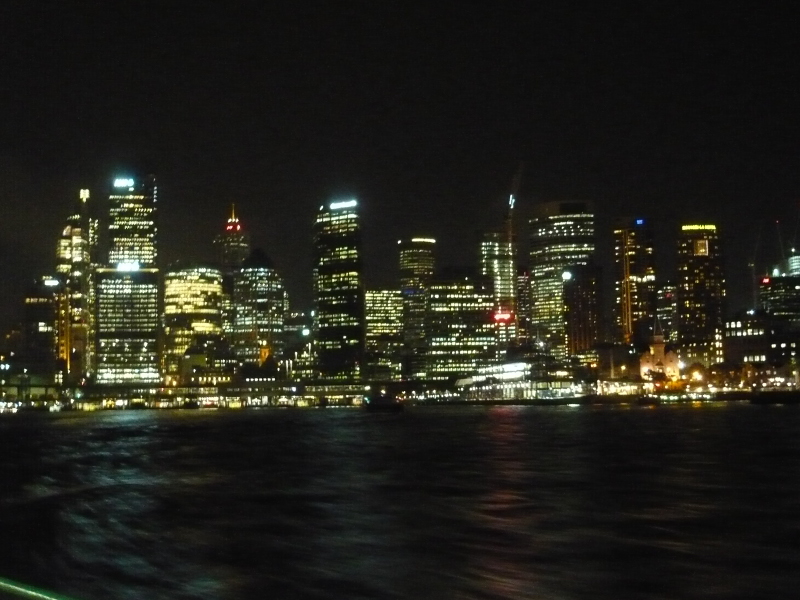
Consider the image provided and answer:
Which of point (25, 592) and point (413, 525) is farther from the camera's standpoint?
point (413, 525)

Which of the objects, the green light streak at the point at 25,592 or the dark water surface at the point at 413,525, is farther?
the dark water surface at the point at 413,525

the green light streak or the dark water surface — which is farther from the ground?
the green light streak

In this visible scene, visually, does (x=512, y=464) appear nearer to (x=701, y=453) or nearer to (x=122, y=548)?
(x=701, y=453)

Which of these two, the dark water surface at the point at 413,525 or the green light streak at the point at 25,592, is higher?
the green light streak at the point at 25,592

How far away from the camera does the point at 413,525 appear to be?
27109mm

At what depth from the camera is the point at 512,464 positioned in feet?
161

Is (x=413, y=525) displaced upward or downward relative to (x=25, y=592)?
downward

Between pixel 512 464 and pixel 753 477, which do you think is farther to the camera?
pixel 512 464

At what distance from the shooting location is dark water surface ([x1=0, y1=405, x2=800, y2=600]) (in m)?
19.2

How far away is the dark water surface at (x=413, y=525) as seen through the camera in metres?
19.2

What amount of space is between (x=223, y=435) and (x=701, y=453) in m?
46.2

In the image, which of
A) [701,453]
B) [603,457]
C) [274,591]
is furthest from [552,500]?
[701,453]

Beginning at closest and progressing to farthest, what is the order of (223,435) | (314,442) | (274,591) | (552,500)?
(274,591)
(552,500)
(314,442)
(223,435)

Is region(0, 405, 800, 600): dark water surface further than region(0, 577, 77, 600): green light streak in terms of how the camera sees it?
Yes
